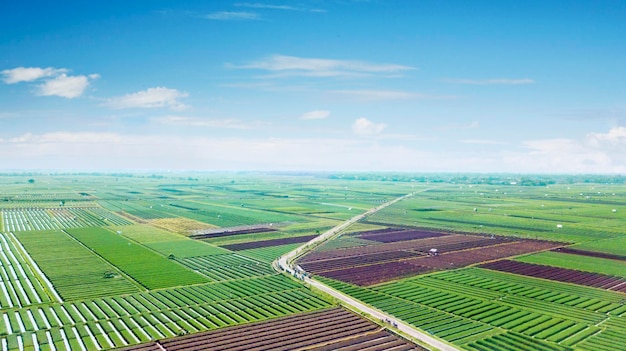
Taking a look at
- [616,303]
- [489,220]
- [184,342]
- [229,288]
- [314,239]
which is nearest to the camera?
[184,342]

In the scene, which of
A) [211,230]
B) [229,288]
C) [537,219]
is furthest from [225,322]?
[537,219]

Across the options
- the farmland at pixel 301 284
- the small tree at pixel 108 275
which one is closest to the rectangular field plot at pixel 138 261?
the farmland at pixel 301 284

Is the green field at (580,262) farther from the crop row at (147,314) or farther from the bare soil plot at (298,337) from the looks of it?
the crop row at (147,314)

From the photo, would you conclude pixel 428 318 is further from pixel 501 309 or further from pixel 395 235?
pixel 395 235

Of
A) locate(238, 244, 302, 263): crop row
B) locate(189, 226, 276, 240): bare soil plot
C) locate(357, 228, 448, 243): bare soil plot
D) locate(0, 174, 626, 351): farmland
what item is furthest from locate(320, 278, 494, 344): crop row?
locate(189, 226, 276, 240): bare soil plot

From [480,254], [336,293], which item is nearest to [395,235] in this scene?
[480,254]

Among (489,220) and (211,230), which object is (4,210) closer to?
(211,230)

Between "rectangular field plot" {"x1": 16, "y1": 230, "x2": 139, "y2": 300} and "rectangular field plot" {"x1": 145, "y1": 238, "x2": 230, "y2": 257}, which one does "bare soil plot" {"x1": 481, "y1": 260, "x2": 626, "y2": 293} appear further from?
"rectangular field plot" {"x1": 16, "y1": 230, "x2": 139, "y2": 300}
